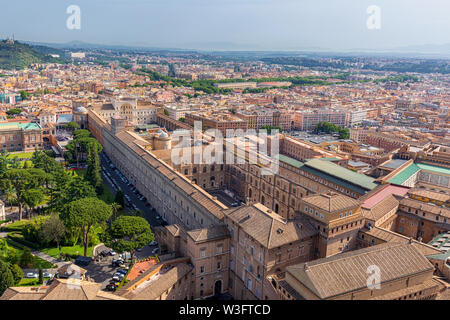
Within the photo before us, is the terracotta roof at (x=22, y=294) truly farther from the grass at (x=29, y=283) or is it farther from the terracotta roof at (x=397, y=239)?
the terracotta roof at (x=397, y=239)

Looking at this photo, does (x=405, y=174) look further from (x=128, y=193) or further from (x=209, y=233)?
(x=128, y=193)

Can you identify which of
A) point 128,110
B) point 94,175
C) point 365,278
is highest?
point 128,110

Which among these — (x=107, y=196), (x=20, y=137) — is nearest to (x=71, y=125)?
(x=20, y=137)

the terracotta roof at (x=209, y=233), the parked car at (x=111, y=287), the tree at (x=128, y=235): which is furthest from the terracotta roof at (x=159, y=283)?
the tree at (x=128, y=235)

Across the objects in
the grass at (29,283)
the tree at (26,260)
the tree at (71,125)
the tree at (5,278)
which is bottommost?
the grass at (29,283)

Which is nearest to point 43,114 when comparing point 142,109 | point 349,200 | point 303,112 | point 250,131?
point 142,109

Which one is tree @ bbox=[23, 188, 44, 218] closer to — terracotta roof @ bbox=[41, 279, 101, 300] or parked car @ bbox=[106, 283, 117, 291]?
parked car @ bbox=[106, 283, 117, 291]

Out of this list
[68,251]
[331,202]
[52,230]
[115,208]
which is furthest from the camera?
[115,208]
